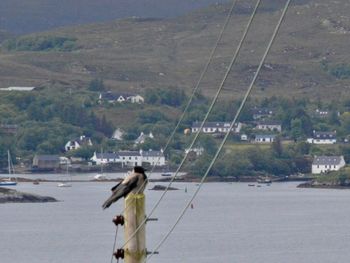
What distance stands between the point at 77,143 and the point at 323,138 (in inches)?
691

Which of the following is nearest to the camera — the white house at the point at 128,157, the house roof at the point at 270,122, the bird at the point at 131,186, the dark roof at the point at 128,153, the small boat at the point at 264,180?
the bird at the point at 131,186

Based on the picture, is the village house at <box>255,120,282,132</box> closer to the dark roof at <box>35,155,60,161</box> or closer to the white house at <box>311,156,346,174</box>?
the dark roof at <box>35,155,60,161</box>

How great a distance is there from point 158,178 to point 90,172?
17.1 m

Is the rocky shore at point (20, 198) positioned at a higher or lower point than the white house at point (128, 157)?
lower

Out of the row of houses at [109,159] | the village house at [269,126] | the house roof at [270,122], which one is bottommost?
the row of houses at [109,159]

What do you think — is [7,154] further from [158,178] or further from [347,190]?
[347,190]

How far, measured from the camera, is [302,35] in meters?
175

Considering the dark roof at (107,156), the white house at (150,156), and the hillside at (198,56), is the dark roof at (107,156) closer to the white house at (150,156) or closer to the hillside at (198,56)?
the white house at (150,156)

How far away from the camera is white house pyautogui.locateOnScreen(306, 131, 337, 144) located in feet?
399

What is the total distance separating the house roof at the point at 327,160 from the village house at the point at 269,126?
21288 millimetres

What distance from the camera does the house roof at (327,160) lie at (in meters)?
105

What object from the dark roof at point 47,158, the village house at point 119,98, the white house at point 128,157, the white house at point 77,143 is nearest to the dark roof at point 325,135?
the white house at point 128,157

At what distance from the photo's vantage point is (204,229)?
53531 mm

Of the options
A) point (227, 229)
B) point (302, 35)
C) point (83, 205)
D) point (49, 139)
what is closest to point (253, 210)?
point (83, 205)
